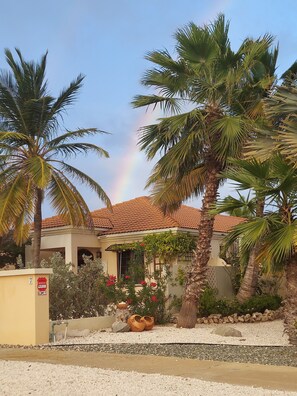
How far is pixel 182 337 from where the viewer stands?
48.1ft

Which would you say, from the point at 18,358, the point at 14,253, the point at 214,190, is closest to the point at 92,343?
the point at 18,358

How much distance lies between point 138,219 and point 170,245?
3.99m

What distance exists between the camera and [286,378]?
8844mm

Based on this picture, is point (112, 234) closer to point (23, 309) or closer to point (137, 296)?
point (137, 296)

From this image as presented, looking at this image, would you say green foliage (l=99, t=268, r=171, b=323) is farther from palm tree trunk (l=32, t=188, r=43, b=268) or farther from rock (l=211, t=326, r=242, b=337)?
palm tree trunk (l=32, t=188, r=43, b=268)

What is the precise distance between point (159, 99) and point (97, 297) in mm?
6172

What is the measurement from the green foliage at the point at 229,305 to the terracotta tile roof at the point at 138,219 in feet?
15.7

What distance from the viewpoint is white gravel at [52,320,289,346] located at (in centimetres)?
1398

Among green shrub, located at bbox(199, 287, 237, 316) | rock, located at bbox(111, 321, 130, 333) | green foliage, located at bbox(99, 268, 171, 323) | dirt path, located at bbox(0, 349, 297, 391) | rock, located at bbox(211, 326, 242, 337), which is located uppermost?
green foliage, located at bbox(99, 268, 171, 323)

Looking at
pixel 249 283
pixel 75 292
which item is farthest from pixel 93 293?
pixel 249 283

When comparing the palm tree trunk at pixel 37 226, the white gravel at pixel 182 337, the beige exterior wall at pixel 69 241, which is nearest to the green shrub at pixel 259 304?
the white gravel at pixel 182 337

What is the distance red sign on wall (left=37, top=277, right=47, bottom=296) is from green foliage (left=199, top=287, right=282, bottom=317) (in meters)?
6.65

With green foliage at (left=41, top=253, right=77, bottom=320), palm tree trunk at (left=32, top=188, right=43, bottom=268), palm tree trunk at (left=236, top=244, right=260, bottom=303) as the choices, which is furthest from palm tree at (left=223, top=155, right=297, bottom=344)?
palm tree trunk at (left=32, top=188, right=43, bottom=268)

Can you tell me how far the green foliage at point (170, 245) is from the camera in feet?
75.4
